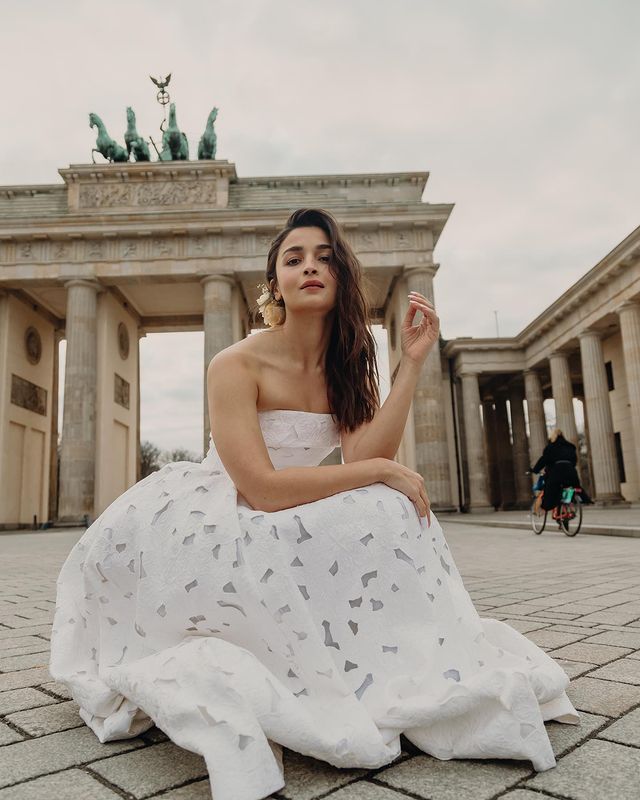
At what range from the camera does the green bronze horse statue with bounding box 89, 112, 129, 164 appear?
90.6 feet

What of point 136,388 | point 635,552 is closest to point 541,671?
point 635,552

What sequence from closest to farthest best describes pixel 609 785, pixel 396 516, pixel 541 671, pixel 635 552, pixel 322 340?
pixel 609 785
pixel 541 671
pixel 396 516
pixel 322 340
pixel 635 552

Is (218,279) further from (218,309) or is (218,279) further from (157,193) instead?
(157,193)

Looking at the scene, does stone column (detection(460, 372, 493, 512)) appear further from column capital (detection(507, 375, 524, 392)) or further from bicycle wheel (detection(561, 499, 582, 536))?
bicycle wheel (detection(561, 499, 582, 536))

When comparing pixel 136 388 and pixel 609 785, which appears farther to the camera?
pixel 136 388

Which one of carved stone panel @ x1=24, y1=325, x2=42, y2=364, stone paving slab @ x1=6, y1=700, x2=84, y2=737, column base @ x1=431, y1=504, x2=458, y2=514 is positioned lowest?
column base @ x1=431, y1=504, x2=458, y2=514

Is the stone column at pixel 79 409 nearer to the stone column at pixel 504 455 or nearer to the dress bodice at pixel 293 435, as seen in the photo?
the stone column at pixel 504 455

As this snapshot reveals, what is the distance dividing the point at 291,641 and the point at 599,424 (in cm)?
2617

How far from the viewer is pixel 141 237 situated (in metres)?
25.2

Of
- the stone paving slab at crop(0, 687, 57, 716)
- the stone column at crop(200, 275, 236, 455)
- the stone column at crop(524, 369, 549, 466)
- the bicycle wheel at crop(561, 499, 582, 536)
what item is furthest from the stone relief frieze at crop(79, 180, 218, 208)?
the stone paving slab at crop(0, 687, 57, 716)

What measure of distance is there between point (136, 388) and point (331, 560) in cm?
3008

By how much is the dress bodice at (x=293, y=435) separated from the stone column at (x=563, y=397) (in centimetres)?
2805

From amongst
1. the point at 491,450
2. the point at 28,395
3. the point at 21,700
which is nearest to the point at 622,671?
the point at 21,700

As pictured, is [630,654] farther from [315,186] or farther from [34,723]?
[315,186]
